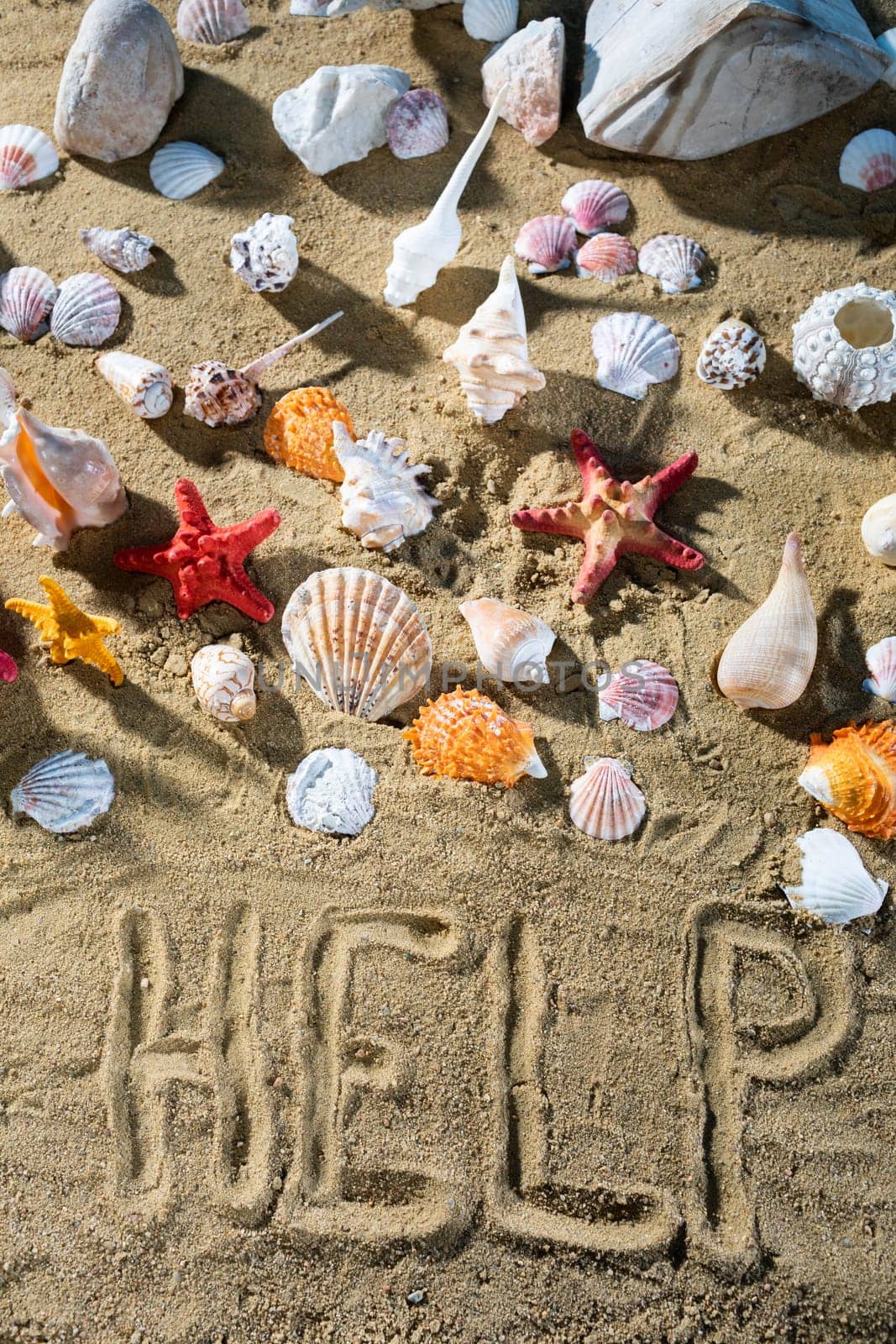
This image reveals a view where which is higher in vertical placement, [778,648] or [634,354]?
[634,354]

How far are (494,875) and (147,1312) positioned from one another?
4.87 feet

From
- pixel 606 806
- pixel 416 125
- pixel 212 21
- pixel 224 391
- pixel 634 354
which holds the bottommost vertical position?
pixel 606 806

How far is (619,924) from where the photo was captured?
2824 millimetres

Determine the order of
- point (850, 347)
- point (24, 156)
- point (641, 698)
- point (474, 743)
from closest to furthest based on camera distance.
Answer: point (474, 743)
point (641, 698)
point (850, 347)
point (24, 156)

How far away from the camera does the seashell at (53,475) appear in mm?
2838

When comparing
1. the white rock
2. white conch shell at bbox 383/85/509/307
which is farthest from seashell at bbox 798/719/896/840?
the white rock

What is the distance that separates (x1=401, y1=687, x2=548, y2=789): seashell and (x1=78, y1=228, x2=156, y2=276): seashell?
1.92 metres

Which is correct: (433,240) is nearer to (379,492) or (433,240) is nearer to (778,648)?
(379,492)

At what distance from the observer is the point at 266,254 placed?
3.23 m

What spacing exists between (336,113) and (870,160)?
191 cm

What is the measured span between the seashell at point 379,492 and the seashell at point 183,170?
3.87 ft

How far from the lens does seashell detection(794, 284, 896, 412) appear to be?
3.07m

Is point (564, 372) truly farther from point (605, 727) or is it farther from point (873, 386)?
point (605, 727)

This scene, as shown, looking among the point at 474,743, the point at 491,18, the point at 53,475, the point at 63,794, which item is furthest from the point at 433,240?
the point at 63,794
